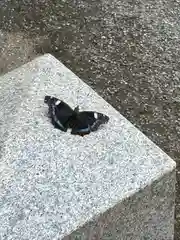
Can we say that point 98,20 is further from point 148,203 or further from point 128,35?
point 148,203

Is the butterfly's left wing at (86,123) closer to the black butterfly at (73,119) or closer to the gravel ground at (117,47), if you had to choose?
the black butterfly at (73,119)

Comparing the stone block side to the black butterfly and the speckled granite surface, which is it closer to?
the speckled granite surface

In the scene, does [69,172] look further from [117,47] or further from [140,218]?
[117,47]

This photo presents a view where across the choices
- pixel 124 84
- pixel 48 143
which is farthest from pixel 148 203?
pixel 124 84

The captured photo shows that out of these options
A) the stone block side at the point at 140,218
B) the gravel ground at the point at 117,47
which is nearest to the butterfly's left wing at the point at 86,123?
the stone block side at the point at 140,218

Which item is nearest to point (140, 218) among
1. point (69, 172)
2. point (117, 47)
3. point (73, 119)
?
point (69, 172)

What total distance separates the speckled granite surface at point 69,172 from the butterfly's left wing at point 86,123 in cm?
3

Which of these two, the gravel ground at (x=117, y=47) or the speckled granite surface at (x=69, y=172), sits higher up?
the speckled granite surface at (x=69, y=172)

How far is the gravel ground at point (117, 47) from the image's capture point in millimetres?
3318

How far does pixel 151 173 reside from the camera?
2096mm

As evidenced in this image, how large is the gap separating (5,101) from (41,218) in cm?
66

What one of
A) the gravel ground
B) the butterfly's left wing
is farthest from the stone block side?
the gravel ground

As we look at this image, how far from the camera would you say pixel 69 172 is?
207 cm

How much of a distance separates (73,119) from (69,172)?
0.22m
